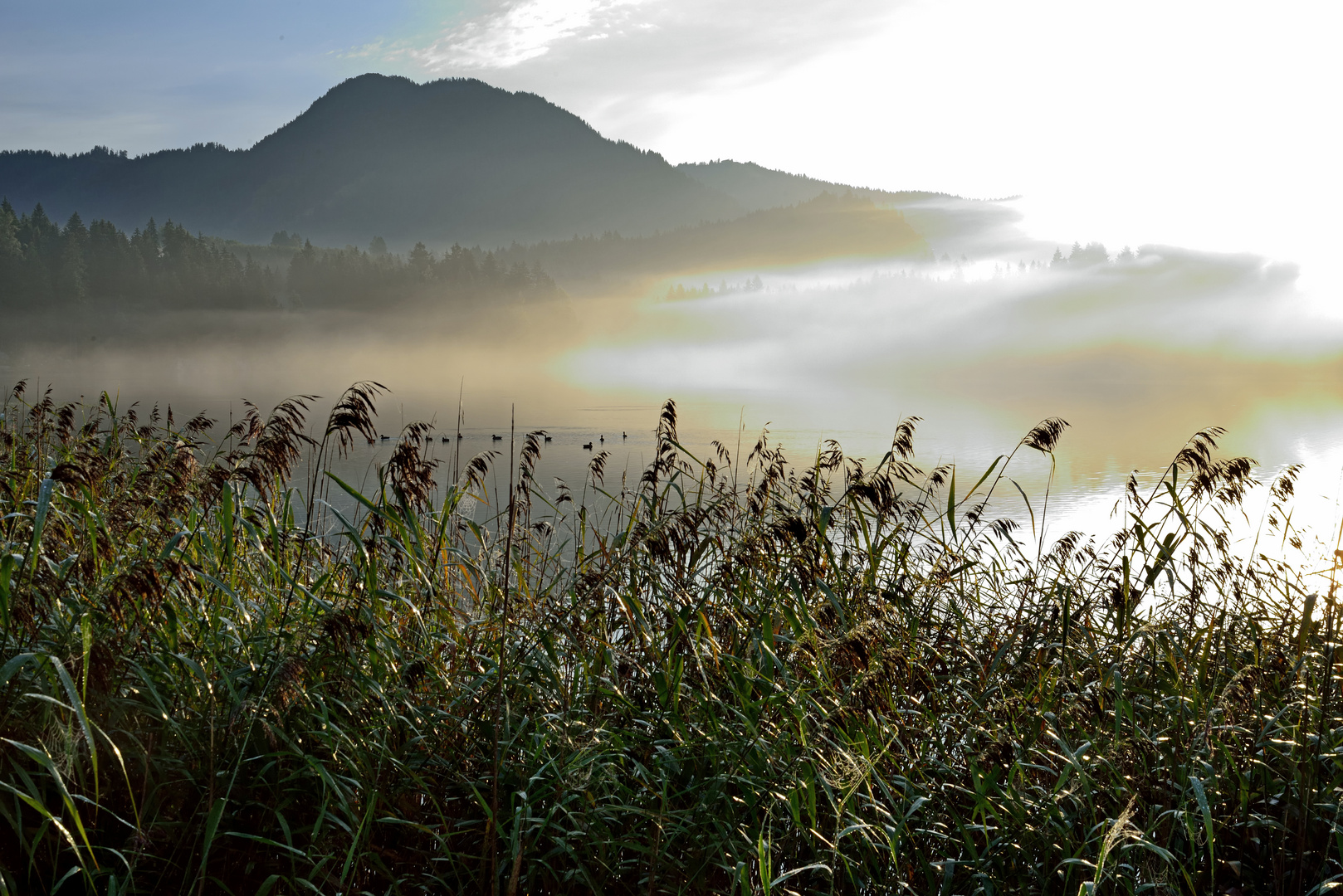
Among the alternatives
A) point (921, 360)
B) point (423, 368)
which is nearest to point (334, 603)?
point (423, 368)

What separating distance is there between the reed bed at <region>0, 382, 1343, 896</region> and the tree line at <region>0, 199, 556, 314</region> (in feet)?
319

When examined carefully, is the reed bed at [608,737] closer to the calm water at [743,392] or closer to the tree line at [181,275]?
the calm water at [743,392]

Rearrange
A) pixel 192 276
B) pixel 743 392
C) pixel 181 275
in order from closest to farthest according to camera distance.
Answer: pixel 743 392 < pixel 181 275 < pixel 192 276

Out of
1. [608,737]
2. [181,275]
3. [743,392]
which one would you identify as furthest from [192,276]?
[608,737]

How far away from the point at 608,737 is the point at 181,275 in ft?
360

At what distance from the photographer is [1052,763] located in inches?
119

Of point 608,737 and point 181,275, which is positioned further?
point 181,275

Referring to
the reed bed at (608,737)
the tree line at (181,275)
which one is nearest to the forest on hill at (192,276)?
the tree line at (181,275)

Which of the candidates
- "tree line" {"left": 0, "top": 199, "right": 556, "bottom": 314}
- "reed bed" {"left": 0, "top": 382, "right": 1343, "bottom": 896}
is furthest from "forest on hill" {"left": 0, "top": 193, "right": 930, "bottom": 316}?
"reed bed" {"left": 0, "top": 382, "right": 1343, "bottom": 896}

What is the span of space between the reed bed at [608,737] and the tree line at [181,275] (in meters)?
97.2

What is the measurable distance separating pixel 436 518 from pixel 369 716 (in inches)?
43.9

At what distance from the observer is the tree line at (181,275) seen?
82750 mm

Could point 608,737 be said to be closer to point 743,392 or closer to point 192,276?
point 743,392

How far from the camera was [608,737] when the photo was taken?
9.37 ft
